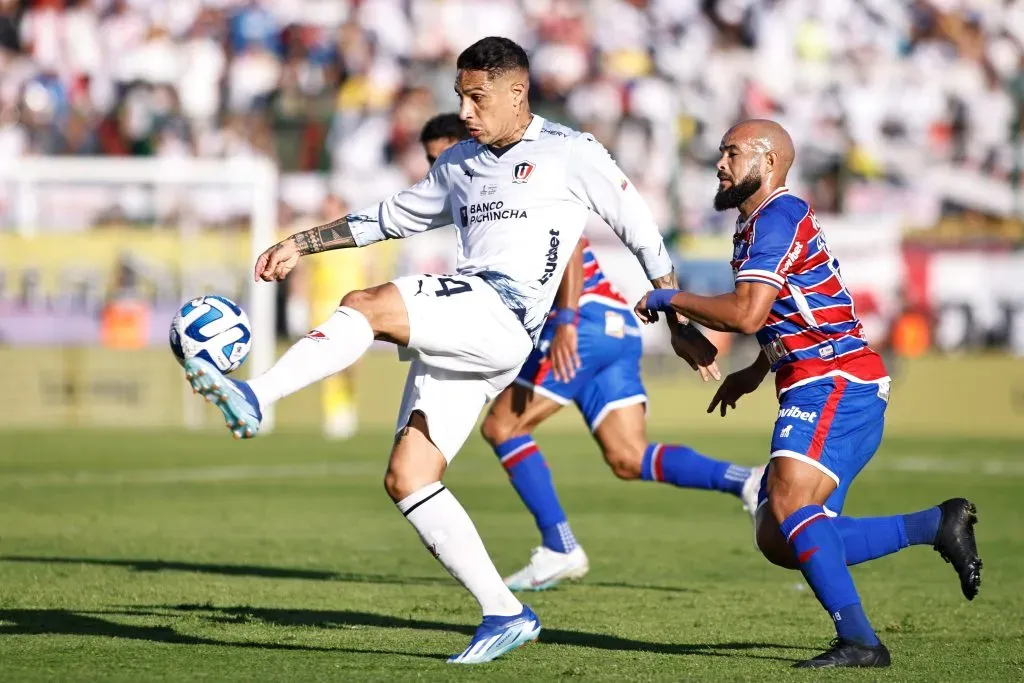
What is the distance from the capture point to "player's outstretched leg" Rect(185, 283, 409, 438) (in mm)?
5320

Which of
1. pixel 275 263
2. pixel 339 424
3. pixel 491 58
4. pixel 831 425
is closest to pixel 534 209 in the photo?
pixel 491 58

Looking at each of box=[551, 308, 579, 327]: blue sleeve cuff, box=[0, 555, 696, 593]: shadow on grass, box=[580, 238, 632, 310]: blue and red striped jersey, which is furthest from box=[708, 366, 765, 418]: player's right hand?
box=[580, 238, 632, 310]: blue and red striped jersey

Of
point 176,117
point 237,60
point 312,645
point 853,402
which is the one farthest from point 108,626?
point 237,60

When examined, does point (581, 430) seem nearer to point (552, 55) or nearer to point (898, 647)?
point (552, 55)

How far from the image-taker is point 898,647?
675 centimetres

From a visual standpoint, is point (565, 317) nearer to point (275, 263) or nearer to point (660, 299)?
point (660, 299)

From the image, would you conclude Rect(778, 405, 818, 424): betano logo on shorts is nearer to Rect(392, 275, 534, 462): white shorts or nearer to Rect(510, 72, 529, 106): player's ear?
Rect(392, 275, 534, 462): white shorts

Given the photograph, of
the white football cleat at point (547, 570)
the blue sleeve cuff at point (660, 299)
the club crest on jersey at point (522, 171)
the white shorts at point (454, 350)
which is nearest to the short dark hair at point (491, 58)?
the club crest on jersey at point (522, 171)

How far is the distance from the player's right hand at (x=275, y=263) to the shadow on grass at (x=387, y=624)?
5.27 ft

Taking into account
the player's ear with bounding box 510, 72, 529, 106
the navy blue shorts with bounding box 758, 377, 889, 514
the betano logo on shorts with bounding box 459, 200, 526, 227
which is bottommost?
the navy blue shorts with bounding box 758, 377, 889, 514

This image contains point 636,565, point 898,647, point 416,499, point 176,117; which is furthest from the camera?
point 176,117

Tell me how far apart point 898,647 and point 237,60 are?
792 inches

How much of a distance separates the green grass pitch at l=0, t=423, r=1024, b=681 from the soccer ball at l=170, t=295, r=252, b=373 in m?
1.16

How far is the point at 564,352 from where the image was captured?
806 cm
